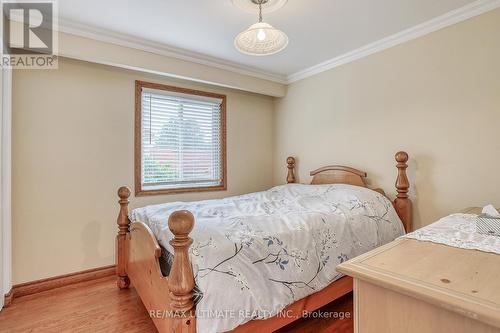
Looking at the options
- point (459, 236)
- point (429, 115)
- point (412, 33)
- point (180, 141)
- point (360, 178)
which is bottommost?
point (459, 236)

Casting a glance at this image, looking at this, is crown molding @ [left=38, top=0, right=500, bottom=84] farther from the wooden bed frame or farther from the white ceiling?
the wooden bed frame

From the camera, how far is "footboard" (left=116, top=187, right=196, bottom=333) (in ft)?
3.78

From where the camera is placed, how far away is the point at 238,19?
6.95 feet

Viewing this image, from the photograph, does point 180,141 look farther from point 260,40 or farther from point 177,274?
point 177,274

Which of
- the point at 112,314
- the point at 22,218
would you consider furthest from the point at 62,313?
the point at 22,218

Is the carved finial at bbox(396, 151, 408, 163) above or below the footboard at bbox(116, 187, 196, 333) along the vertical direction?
above

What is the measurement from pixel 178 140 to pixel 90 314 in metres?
1.83

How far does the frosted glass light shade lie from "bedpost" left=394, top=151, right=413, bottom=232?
1410 mm

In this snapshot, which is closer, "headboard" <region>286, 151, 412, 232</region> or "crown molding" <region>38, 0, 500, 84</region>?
"crown molding" <region>38, 0, 500, 84</region>

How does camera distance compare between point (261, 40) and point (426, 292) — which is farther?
point (261, 40)

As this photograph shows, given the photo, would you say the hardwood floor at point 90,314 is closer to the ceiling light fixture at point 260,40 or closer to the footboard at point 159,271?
the footboard at point 159,271

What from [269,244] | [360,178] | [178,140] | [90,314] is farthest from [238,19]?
[90,314]

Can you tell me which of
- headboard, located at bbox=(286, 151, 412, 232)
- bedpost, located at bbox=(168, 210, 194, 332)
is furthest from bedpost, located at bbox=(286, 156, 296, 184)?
bedpost, located at bbox=(168, 210, 194, 332)

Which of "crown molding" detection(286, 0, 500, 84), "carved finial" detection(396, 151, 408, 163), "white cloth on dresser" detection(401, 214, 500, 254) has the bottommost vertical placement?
"white cloth on dresser" detection(401, 214, 500, 254)
